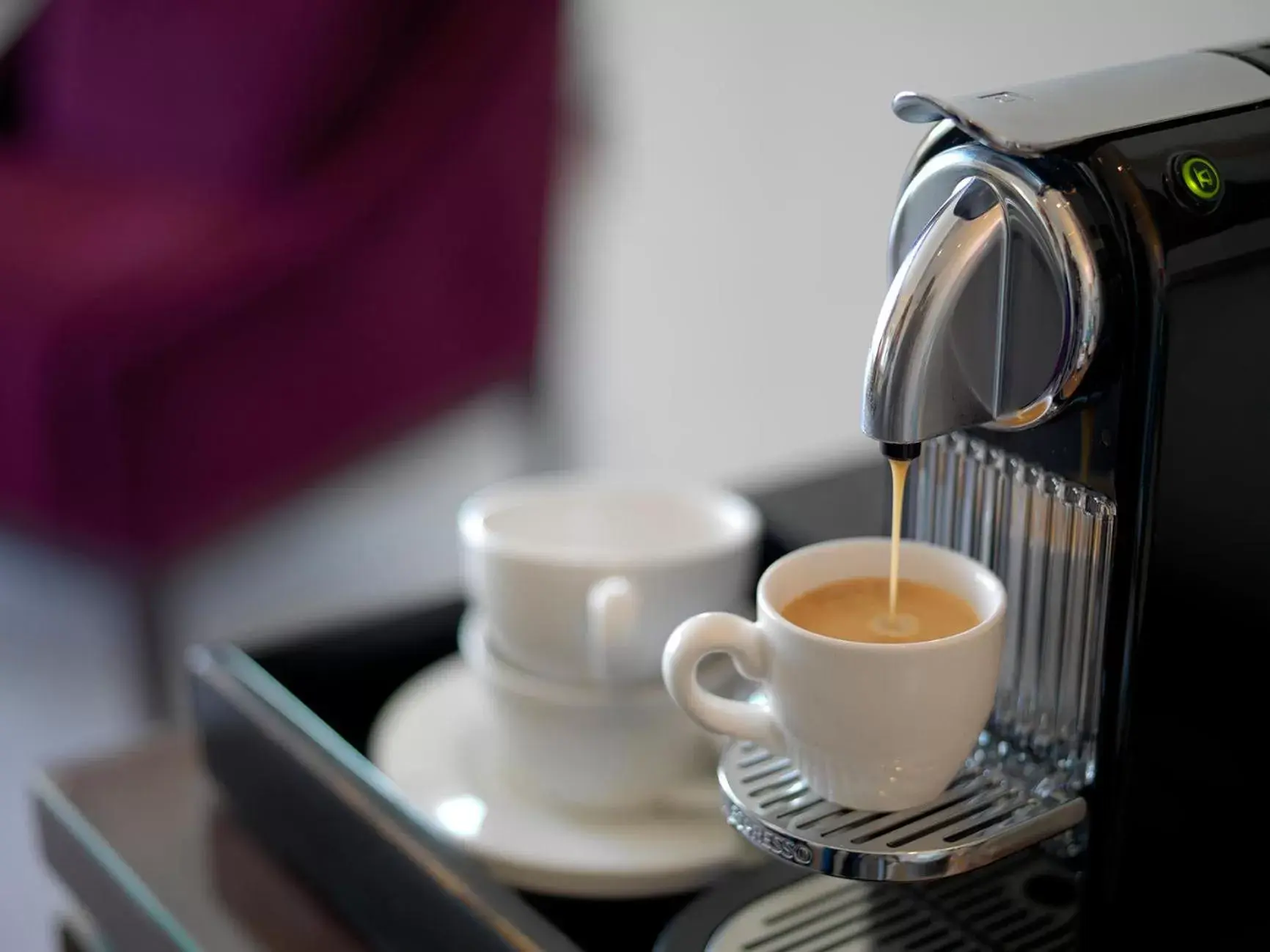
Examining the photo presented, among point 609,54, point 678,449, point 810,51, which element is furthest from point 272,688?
point 609,54

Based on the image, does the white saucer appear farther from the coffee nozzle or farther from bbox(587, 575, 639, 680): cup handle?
the coffee nozzle

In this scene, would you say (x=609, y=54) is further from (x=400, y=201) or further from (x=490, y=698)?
(x=490, y=698)

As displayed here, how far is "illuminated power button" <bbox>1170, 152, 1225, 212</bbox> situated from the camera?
0.40 meters

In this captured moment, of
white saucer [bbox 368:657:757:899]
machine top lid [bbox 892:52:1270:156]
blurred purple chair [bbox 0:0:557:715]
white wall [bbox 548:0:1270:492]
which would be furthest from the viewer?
blurred purple chair [bbox 0:0:557:715]

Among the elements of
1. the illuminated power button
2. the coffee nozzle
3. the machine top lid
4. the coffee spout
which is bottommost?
the coffee nozzle

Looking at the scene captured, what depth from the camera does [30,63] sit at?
1597 millimetres

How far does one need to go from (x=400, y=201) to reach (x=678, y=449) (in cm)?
33

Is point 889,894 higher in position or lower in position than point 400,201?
lower

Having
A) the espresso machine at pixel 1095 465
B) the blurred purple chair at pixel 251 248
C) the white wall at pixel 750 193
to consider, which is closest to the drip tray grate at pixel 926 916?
the espresso machine at pixel 1095 465

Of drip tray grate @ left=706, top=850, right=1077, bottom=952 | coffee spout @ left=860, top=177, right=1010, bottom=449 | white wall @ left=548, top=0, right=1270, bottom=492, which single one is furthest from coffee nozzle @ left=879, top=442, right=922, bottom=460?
white wall @ left=548, top=0, right=1270, bottom=492

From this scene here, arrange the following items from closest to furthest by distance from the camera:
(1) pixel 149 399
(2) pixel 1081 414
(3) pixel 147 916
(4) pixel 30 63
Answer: (2) pixel 1081 414, (3) pixel 147 916, (1) pixel 149 399, (4) pixel 30 63

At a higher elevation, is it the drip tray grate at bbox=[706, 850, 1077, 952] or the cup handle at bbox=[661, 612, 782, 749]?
the cup handle at bbox=[661, 612, 782, 749]

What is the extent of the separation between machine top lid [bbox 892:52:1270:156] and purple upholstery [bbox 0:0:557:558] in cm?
97

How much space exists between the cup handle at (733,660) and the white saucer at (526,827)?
102 millimetres
